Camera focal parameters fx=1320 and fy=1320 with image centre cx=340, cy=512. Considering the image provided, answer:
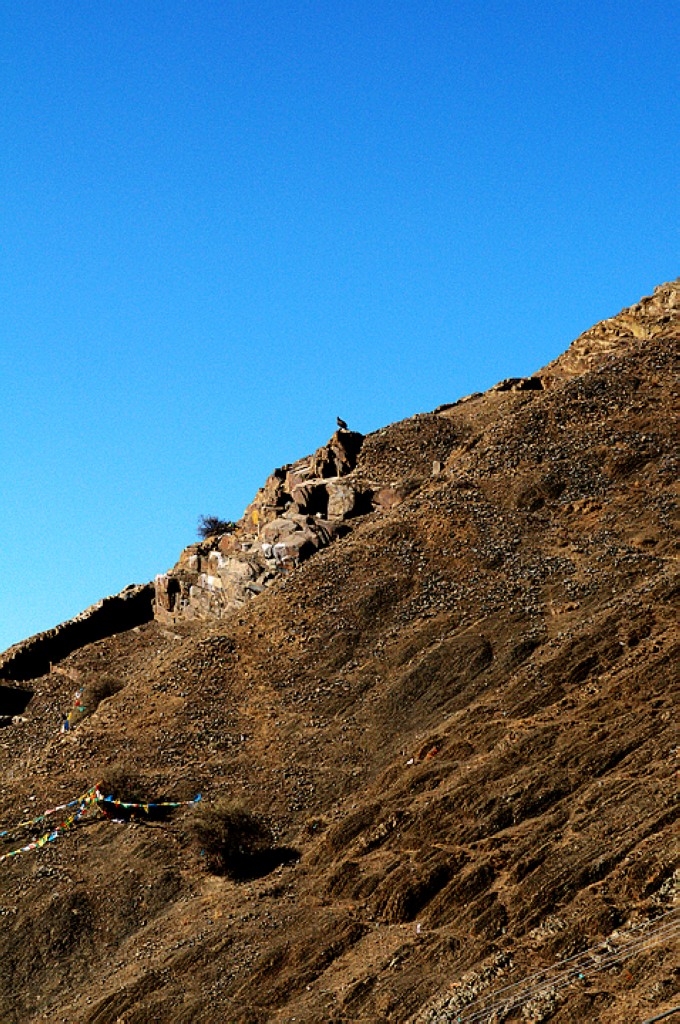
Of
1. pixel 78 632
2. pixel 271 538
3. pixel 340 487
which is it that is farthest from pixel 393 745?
pixel 78 632

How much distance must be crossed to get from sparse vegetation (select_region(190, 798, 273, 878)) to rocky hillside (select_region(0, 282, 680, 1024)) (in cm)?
39

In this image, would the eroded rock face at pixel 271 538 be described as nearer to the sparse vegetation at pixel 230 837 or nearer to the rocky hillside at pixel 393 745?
the rocky hillside at pixel 393 745

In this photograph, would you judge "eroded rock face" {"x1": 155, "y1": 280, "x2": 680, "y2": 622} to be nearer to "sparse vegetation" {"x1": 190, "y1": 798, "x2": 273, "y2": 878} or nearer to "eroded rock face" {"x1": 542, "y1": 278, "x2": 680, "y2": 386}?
"eroded rock face" {"x1": 542, "y1": 278, "x2": 680, "y2": 386}

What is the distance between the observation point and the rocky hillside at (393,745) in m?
29.7

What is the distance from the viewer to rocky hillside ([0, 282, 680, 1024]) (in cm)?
2969

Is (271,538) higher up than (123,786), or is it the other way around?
(271,538)

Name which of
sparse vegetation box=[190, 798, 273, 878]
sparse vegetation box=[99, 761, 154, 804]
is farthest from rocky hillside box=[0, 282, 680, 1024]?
sparse vegetation box=[190, 798, 273, 878]

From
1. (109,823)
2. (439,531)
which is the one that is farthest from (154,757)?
(439,531)

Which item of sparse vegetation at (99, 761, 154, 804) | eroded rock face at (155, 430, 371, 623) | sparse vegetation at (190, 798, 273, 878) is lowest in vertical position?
sparse vegetation at (190, 798, 273, 878)

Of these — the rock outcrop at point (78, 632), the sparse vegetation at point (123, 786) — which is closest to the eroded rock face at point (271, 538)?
the rock outcrop at point (78, 632)

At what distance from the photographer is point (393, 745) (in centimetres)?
3906

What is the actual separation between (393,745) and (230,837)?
224 inches

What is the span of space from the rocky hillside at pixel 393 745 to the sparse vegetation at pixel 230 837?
1.28ft

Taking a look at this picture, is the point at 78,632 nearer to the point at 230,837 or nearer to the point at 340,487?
the point at 340,487
